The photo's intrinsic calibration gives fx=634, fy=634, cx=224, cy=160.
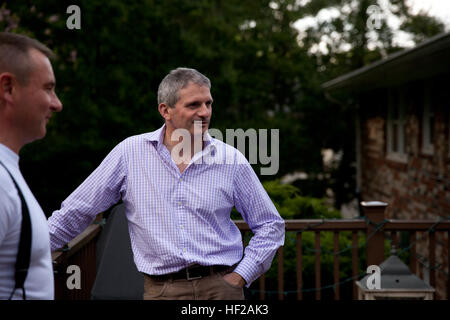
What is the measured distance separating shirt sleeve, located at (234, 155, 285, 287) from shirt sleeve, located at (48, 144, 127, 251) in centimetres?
56

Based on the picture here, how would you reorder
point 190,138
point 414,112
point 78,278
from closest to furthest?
point 190,138 → point 78,278 → point 414,112

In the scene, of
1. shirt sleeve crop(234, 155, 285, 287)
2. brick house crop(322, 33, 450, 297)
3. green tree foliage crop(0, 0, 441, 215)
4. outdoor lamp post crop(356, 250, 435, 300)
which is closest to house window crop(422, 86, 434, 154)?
brick house crop(322, 33, 450, 297)

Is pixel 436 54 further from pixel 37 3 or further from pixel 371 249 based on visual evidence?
pixel 37 3

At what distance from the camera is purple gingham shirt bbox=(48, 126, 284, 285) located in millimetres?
2906

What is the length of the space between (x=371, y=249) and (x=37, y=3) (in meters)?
6.97

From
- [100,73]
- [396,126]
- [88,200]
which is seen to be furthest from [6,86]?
[396,126]

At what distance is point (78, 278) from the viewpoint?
13.1ft

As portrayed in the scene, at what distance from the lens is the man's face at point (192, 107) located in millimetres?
2965

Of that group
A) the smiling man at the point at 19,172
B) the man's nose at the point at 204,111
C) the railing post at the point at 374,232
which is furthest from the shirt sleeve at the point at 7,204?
the railing post at the point at 374,232

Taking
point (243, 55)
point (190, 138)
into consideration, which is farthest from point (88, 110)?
point (243, 55)

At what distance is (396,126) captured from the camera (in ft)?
43.9

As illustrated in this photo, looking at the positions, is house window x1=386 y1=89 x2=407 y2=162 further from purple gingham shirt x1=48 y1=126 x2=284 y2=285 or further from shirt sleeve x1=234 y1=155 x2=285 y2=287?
purple gingham shirt x1=48 y1=126 x2=284 y2=285

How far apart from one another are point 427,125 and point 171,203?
8444 mm

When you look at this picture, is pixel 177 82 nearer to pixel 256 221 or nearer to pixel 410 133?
pixel 256 221
